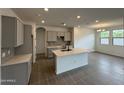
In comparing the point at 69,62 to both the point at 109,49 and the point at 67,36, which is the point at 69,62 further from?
the point at 109,49

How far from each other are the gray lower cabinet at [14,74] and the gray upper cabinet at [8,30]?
625 millimetres

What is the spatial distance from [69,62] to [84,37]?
6454mm

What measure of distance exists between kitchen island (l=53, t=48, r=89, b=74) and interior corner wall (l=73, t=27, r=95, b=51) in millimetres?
4355

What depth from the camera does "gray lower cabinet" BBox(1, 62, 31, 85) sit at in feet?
8.89

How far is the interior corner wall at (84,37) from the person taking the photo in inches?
392

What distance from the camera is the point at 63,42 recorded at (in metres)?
9.81

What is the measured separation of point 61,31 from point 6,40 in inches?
262

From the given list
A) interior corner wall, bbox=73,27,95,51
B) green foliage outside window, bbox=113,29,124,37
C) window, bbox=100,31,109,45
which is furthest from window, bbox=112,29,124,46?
interior corner wall, bbox=73,27,95,51

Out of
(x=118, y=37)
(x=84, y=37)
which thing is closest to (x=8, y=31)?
(x=118, y=37)

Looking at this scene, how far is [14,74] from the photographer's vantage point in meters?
2.88

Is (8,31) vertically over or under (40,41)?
over

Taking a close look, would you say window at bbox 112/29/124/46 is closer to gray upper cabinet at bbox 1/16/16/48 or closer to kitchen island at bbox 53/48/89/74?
kitchen island at bbox 53/48/89/74
